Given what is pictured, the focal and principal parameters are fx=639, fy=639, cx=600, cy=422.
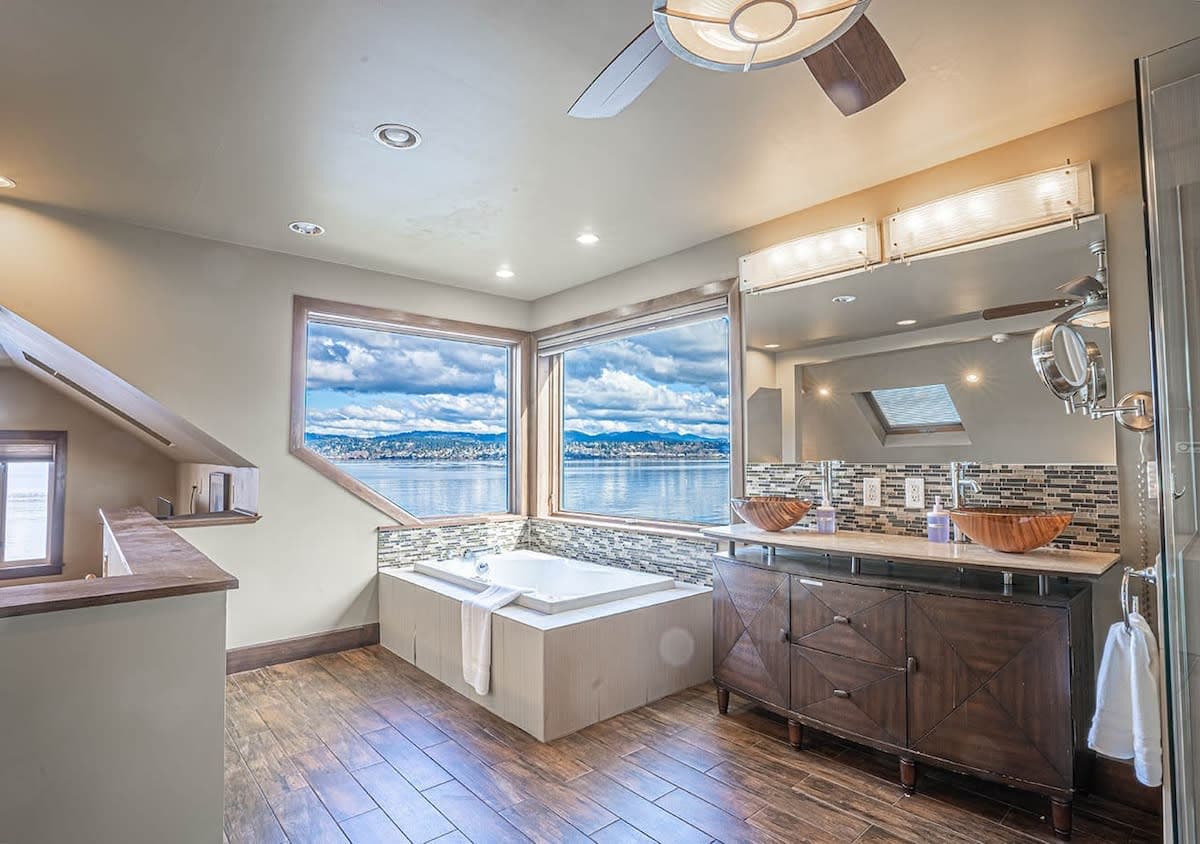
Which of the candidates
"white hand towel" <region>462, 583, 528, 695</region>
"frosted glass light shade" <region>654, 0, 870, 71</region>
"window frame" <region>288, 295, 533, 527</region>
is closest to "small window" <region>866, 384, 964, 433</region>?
"frosted glass light shade" <region>654, 0, 870, 71</region>

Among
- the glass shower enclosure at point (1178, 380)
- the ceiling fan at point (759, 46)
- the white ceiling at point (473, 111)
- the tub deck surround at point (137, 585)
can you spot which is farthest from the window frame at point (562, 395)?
the tub deck surround at point (137, 585)

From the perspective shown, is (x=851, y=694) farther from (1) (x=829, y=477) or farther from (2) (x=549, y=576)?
(2) (x=549, y=576)

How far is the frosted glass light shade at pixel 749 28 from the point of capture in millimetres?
1378

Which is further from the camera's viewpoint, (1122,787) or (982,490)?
(982,490)

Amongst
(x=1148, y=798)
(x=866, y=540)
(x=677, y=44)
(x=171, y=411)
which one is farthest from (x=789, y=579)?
(x=171, y=411)

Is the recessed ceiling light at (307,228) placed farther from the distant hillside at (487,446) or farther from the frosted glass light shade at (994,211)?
the frosted glass light shade at (994,211)

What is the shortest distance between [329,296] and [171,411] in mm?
1190

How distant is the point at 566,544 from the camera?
4.88 metres

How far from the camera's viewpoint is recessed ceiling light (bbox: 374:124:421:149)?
2.54m

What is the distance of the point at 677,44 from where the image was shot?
1.48 meters

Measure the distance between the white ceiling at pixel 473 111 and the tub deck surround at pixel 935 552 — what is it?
5.49 ft

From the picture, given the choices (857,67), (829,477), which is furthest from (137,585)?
(829,477)

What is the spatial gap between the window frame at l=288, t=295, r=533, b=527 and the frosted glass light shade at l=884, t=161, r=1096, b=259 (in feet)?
10.1

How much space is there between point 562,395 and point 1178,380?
439 centimetres
